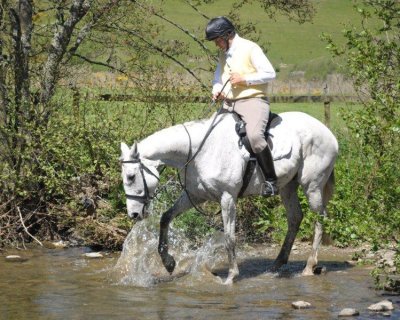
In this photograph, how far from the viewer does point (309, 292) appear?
1021 centimetres

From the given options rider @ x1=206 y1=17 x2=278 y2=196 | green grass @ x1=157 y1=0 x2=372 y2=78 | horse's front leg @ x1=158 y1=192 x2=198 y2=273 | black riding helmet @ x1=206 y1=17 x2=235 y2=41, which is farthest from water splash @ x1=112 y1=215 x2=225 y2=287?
green grass @ x1=157 y1=0 x2=372 y2=78

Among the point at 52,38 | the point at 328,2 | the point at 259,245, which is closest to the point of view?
the point at 259,245

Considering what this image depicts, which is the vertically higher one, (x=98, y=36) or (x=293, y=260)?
(x=98, y=36)

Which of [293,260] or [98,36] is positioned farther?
[98,36]

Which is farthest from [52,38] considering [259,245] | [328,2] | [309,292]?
[328,2]

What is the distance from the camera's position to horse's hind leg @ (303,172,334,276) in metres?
11.3

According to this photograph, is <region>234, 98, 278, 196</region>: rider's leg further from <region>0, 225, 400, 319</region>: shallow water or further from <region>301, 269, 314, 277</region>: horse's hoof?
<region>0, 225, 400, 319</region>: shallow water

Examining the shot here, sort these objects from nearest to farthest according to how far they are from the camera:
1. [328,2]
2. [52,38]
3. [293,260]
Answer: [293,260], [52,38], [328,2]

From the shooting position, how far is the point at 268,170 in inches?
427

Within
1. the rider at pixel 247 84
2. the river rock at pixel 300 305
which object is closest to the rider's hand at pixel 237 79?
the rider at pixel 247 84

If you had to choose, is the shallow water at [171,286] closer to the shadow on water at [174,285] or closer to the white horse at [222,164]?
the shadow on water at [174,285]

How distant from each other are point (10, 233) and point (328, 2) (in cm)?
6027

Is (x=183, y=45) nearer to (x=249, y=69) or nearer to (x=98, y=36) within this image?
(x=98, y=36)

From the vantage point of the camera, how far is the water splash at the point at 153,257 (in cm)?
1092
